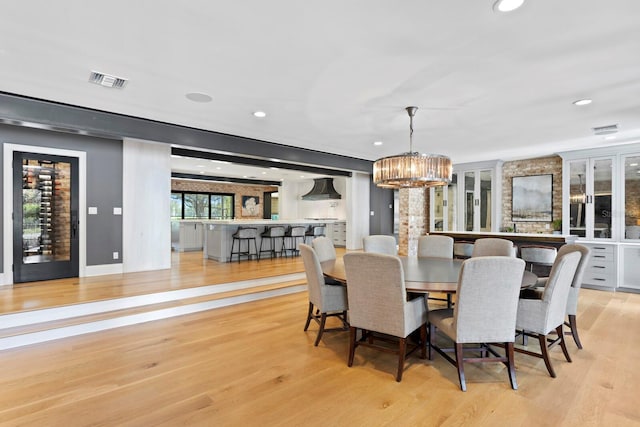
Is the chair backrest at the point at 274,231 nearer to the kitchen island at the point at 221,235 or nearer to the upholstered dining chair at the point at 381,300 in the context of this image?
the kitchen island at the point at 221,235

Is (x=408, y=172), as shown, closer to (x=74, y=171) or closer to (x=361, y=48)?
(x=361, y=48)

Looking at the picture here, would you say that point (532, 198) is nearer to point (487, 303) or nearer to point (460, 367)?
point (487, 303)

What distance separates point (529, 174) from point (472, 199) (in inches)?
48.5

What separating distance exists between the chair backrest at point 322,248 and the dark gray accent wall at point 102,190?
11.2ft

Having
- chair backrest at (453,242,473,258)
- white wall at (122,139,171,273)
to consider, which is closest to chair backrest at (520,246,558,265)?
chair backrest at (453,242,473,258)

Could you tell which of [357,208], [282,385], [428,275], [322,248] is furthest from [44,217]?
[357,208]

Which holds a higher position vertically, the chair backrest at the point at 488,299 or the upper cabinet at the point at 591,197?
the upper cabinet at the point at 591,197

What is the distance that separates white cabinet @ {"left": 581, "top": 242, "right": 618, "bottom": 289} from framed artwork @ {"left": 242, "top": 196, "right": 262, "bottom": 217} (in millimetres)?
10244

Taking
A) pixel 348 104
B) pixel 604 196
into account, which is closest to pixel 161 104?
pixel 348 104

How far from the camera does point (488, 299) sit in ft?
7.93

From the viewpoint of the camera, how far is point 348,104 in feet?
12.8

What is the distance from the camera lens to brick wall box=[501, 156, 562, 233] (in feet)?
22.4

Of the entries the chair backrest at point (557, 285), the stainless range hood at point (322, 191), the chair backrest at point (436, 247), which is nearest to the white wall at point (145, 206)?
the chair backrest at point (436, 247)

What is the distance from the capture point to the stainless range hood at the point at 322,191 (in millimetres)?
11016
